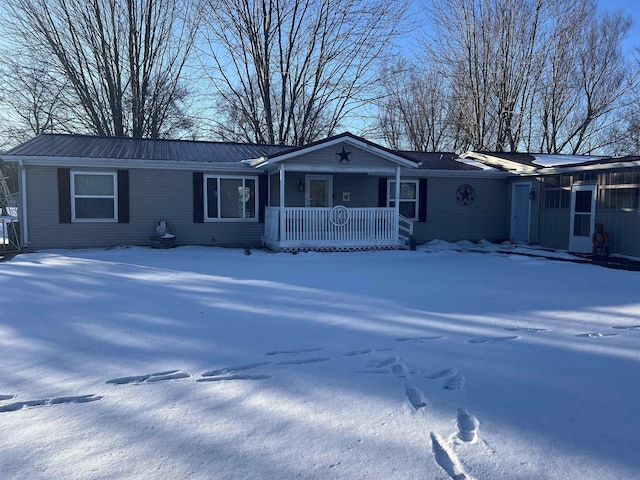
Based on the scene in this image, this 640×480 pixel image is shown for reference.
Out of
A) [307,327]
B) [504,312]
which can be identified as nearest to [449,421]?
[307,327]

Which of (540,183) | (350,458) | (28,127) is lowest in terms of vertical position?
(350,458)

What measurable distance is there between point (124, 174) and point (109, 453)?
10589mm

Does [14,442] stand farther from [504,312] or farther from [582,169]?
[582,169]

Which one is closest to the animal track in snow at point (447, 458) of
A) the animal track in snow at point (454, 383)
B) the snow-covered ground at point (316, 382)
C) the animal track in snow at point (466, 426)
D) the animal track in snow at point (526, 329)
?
the snow-covered ground at point (316, 382)

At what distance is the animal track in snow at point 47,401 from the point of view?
9.77 ft

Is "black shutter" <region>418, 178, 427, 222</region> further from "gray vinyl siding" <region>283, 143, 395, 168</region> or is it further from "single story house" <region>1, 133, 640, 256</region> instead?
"gray vinyl siding" <region>283, 143, 395, 168</region>

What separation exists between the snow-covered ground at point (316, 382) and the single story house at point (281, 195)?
16.1 ft

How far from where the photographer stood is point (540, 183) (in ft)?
45.2

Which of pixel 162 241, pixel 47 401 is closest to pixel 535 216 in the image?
pixel 162 241

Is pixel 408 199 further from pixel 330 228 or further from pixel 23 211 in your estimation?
pixel 23 211

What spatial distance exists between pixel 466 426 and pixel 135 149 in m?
12.6

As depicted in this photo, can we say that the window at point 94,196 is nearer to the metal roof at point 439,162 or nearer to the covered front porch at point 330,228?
the covered front porch at point 330,228

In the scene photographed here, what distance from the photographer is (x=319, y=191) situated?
1387cm

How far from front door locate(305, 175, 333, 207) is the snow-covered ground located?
6.83 metres
